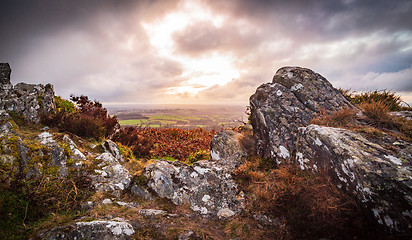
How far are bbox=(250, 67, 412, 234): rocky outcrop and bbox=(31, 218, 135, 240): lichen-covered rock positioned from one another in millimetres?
4024

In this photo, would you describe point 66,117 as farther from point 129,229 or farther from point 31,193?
point 129,229

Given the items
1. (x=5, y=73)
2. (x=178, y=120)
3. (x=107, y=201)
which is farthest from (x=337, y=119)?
(x=178, y=120)

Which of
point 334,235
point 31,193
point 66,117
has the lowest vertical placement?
point 334,235

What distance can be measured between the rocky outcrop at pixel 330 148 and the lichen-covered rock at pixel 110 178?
4640mm

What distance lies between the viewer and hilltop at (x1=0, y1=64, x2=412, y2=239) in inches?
99.6

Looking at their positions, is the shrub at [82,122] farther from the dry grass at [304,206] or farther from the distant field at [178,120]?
the dry grass at [304,206]

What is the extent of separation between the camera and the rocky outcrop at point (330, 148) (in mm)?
2449

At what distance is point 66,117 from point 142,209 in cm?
581

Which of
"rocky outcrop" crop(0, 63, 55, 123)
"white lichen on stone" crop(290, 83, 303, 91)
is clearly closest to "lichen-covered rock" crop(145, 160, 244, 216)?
"white lichen on stone" crop(290, 83, 303, 91)

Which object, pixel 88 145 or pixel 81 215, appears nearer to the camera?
pixel 81 215

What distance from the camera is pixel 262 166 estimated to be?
5098 mm

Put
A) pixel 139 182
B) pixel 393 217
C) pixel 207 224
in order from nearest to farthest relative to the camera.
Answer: pixel 393 217 → pixel 207 224 → pixel 139 182

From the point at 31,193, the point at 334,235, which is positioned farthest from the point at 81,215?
the point at 334,235

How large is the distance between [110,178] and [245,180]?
390 cm
